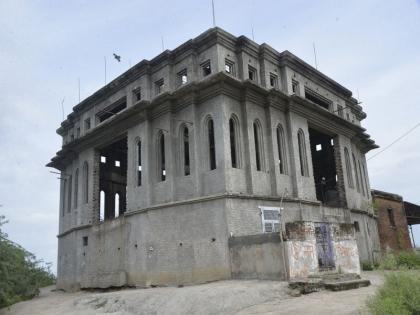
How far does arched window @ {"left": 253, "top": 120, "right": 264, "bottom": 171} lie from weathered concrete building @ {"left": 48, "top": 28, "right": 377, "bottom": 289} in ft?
0.22

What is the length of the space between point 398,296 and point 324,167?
19.9 metres

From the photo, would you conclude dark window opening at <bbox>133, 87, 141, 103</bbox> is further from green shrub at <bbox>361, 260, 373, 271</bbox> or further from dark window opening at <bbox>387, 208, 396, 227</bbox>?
dark window opening at <bbox>387, 208, 396, 227</bbox>

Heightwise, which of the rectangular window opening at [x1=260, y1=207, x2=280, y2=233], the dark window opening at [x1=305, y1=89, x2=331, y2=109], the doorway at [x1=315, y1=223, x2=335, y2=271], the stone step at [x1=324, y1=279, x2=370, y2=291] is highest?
the dark window opening at [x1=305, y1=89, x2=331, y2=109]

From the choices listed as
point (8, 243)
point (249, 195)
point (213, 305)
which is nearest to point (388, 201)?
point (249, 195)

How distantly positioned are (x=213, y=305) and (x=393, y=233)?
20762mm

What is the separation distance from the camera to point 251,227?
1706 centimetres

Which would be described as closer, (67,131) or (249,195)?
(249,195)

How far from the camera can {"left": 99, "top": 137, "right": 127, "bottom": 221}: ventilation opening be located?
2659 centimetres

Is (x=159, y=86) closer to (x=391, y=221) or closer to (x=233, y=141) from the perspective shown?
(x=233, y=141)

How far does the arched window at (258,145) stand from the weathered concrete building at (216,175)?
0.22 feet

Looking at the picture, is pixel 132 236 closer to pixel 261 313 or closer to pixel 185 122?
pixel 185 122

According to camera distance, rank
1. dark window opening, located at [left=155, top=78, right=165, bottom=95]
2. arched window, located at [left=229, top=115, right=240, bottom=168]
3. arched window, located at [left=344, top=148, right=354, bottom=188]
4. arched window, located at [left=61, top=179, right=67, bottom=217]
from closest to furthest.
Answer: arched window, located at [left=229, top=115, right=240, bottom=168] < dark window opening, located at [left=155, top=78, right=165, bottom=95] < arched window, located at [left=344, top=148, right=354, bottom=188] < arched window, located at [left=61, top=179, right=67, bottom=217]

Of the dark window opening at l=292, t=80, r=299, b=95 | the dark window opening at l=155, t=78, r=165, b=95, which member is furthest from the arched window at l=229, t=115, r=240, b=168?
the dark window opening at l=292, t=80, r=299, b=95

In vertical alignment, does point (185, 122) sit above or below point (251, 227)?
above
